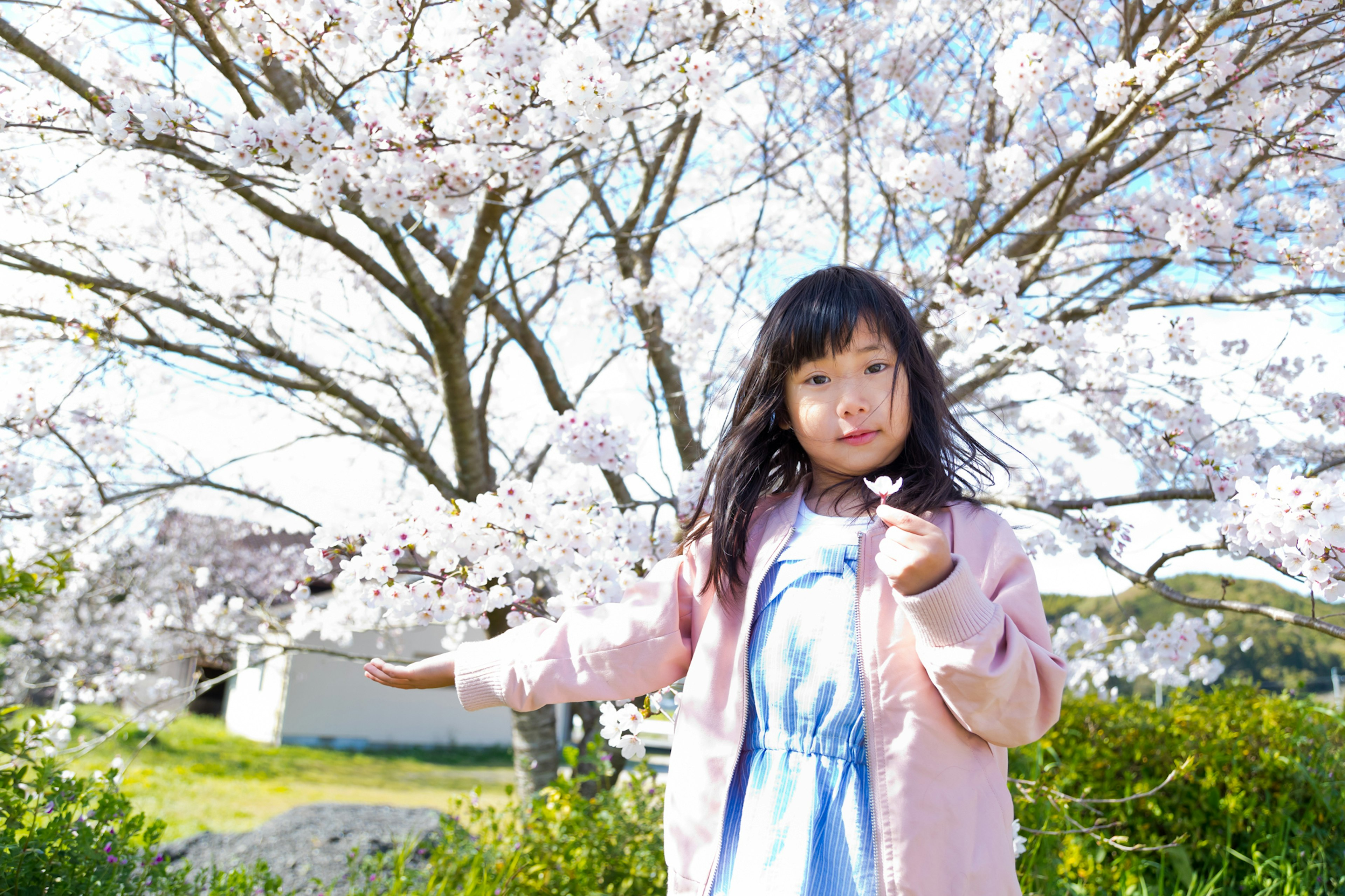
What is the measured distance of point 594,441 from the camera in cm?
249

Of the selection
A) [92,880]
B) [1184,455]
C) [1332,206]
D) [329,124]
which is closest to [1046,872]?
[1184,455]

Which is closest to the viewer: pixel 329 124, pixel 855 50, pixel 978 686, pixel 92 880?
pixel 978 686

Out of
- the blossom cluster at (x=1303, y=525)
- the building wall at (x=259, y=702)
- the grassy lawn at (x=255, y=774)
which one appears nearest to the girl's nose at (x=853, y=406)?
A: the blossom cluster at (x=1303, y=525)

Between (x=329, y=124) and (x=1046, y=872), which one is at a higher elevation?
(x=329, y=124)

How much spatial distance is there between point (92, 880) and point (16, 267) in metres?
2.21

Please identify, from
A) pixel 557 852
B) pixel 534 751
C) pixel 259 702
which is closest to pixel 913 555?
pixel 557 852

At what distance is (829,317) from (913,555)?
0.44 m

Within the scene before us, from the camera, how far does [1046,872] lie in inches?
105

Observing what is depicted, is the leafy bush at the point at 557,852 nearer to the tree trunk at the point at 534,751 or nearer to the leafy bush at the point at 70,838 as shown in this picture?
the leafy bush at the point at 70,838

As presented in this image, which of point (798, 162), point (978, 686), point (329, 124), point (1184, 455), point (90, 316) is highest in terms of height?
point (798, 162)

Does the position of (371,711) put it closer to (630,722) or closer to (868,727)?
(630,722)

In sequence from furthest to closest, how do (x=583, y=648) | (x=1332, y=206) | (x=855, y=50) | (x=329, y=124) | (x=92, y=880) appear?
(x=855, y=50)
(x=1332, y=206)
(x=329, y=124)
(x=92, y=880)
(x=583, y=648)

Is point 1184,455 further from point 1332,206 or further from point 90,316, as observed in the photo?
point 90,316

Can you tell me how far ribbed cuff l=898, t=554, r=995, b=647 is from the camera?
1.07 metres
